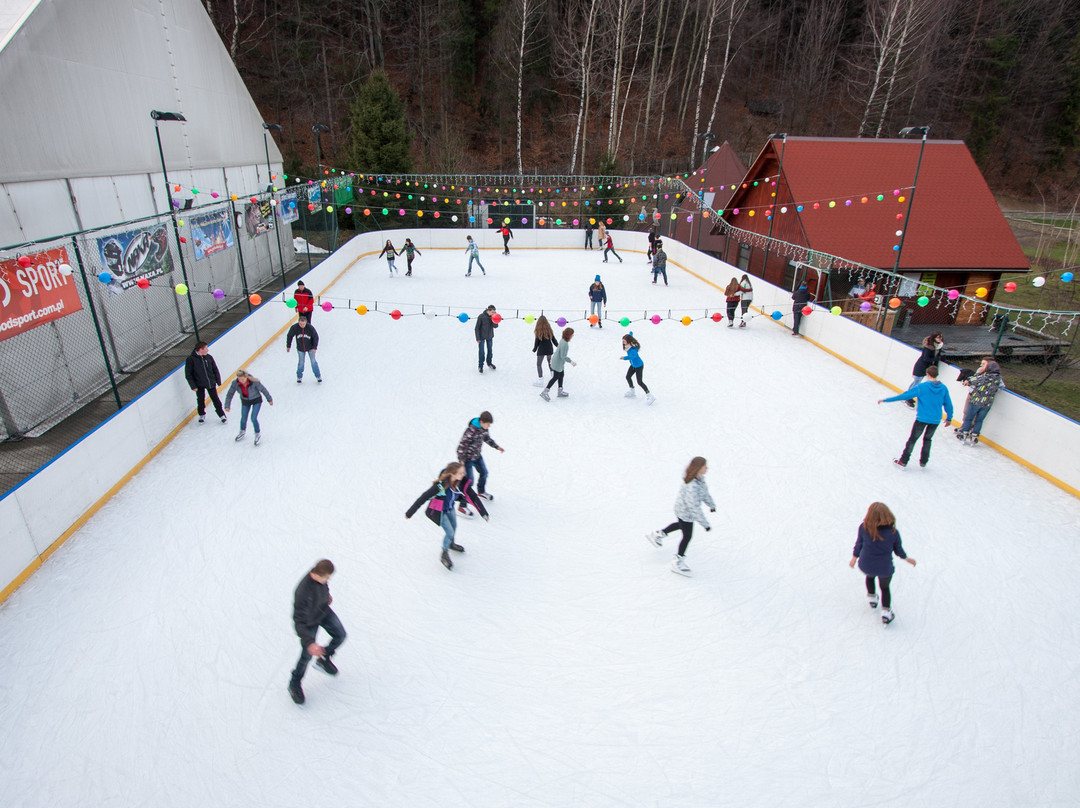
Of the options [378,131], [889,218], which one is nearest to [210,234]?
[378,131]

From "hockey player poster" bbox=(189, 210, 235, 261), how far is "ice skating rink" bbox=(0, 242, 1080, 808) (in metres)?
4.60

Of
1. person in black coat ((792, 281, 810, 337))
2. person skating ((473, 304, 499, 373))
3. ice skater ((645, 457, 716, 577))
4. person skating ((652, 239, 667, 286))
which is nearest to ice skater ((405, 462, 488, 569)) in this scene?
ice skater ((645, 457, 716, 577))

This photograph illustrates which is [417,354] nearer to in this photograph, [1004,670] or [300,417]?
[300,417]

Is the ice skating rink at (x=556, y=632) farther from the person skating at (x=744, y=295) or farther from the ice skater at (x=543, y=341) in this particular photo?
the person skating at (x=744, y=295)

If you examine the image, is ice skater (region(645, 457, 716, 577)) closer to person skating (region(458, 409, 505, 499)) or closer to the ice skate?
the ice skate

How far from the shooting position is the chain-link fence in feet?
22.0

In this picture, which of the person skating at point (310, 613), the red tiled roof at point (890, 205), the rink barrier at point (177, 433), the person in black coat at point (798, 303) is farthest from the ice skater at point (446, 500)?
the red tiled roof at point (890, 205)

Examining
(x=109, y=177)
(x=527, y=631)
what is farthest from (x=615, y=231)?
(x=527, y=631)

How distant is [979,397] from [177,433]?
403 inches

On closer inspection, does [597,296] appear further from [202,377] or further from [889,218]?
[889,218]

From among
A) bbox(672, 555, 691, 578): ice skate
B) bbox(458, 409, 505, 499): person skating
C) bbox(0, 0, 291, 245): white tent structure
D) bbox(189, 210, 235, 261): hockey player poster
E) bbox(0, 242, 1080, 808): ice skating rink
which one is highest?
bbox(0, 0, 291, 245): white tent structure

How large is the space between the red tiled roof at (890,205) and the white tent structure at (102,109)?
45.0ft

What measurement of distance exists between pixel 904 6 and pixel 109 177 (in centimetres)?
2968

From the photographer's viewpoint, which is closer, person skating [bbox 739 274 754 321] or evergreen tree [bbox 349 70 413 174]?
person skating [bbox 739 274 754 321]
